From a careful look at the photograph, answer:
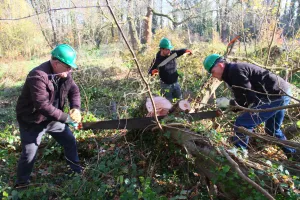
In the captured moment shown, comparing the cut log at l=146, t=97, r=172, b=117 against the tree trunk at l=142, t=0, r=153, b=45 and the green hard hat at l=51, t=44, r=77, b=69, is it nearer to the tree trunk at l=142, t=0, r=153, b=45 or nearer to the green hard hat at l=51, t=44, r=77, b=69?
the green hard hat at l=51, t=44, r=77, b=69

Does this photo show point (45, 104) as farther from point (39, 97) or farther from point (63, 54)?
point (63, 54)

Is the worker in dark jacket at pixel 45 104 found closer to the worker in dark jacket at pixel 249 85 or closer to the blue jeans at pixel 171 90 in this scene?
the worker in dark jacket at pixel 249 85

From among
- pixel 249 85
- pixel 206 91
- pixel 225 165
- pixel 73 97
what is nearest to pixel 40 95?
pixel 73 97

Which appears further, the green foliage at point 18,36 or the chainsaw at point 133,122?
the green foliage at point 18,36

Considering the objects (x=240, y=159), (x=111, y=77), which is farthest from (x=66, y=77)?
(x=111, y=77)

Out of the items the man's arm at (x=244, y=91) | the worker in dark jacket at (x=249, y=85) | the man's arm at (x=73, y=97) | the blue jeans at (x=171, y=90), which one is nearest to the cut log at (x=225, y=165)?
the worker in dark jacket at (x=249, y=85)

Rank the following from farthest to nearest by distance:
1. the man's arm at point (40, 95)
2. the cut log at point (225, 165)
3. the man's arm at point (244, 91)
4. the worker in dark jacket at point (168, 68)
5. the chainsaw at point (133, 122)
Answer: the worker in dark jacket at point (168, 68) < the chainsaw at point (133, 122) < the man's arm at point (244, 91) < the man's arm at point (40, 95) < the cut log at point (225, 165)

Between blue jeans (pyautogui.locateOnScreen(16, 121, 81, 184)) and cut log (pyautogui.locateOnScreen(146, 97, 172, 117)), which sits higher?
cut log (pyautogui.locateOnScreen(146, 97, 172, 117))

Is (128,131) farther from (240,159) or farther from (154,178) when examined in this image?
(240,159)

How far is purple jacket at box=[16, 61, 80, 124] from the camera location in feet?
9.88

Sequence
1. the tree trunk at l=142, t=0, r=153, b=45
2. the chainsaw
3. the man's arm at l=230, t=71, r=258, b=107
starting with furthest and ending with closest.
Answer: the tree trunk at l=142, t=0, r=153, b=45
the chainsaw
the man's arm at l=230, t=71, r=258, b=107

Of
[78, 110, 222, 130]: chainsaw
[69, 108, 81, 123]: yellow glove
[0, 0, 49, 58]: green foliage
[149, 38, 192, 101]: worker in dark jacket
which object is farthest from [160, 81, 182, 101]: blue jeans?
[0, 0, 49, 58]: green foliage

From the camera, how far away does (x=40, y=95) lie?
118 inches

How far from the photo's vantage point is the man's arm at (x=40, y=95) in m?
3.00
